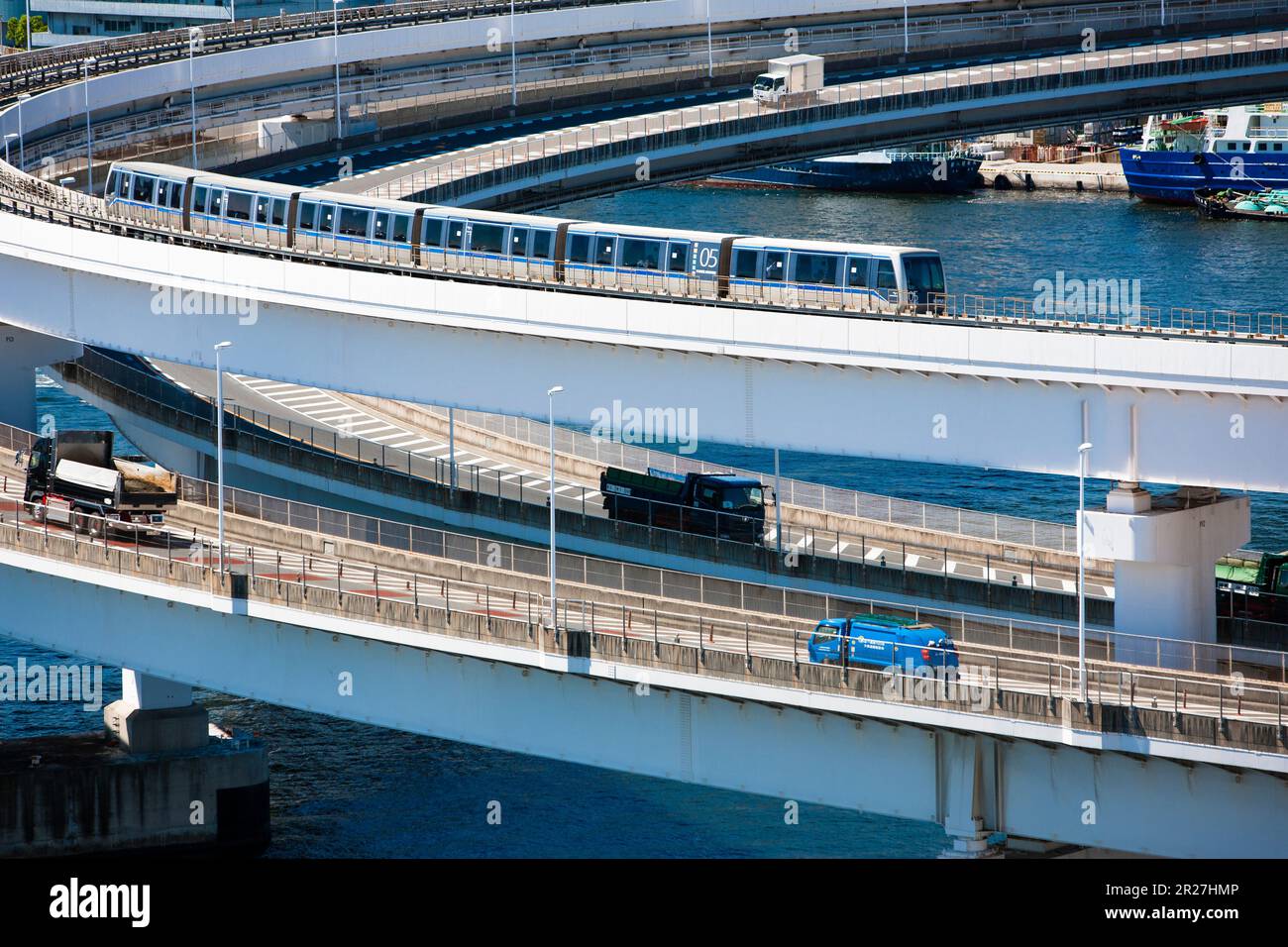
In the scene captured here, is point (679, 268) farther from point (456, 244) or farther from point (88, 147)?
point (88, 147)

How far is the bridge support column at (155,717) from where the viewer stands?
47500 mm

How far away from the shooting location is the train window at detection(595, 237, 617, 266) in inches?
1977

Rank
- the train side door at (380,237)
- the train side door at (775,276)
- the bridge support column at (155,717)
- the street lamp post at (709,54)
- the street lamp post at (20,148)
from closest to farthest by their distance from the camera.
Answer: the bridge support column at (155,717)
the train side door at (775,276)
the train side door at (380,237)
the street lamp post at (20,148)
the street lamp post at (709,54)

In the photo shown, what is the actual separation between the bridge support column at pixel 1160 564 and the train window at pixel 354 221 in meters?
22.1

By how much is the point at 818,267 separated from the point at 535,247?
749 centimetres

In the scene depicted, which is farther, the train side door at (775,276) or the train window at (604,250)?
the train window at (604,250)

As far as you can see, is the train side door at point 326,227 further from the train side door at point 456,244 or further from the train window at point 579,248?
the train window at point 579,248

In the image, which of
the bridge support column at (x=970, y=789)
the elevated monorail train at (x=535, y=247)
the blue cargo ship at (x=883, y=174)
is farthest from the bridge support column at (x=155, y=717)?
the blue cargo ship at (x=883, y=174)

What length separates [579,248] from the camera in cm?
5088

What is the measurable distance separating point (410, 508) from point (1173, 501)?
2148 centimetres

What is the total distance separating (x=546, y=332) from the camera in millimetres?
46094

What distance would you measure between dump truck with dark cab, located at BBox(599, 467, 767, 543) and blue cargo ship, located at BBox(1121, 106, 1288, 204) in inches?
2330

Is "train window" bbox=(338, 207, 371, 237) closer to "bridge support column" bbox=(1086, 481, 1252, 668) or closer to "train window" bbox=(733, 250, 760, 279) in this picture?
"train window" bbox=(733, 250, 760, 279)

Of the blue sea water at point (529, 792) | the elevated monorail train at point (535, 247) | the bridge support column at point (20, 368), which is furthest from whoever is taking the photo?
the bridge support column at point (20, 368)
